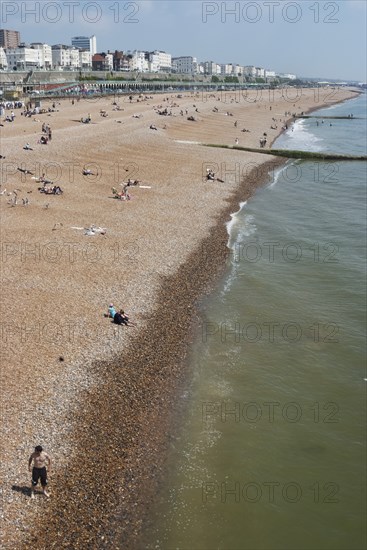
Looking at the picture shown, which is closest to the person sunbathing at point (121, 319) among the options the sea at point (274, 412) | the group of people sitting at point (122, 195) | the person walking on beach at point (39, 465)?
the sea at point (274, 412)

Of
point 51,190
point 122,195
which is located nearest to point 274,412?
point 122,195

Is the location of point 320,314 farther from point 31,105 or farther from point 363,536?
point 31,105

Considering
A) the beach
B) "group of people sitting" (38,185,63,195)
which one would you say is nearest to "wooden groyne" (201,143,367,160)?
the beach

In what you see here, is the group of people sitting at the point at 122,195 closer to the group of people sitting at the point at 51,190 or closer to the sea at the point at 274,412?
the group of people sitting at the point at 51,190

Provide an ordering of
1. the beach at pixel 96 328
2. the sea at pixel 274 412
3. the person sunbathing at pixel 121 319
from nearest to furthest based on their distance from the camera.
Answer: the beach at pixel 96 328, the sea at pixel 274 412, the person sunbathing at pixel 121 319

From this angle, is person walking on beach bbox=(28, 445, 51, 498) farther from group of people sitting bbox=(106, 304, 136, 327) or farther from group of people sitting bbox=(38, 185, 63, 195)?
group of people sitting bbox=(38, 185, 63, 195)

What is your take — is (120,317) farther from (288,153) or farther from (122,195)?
(288,153)
